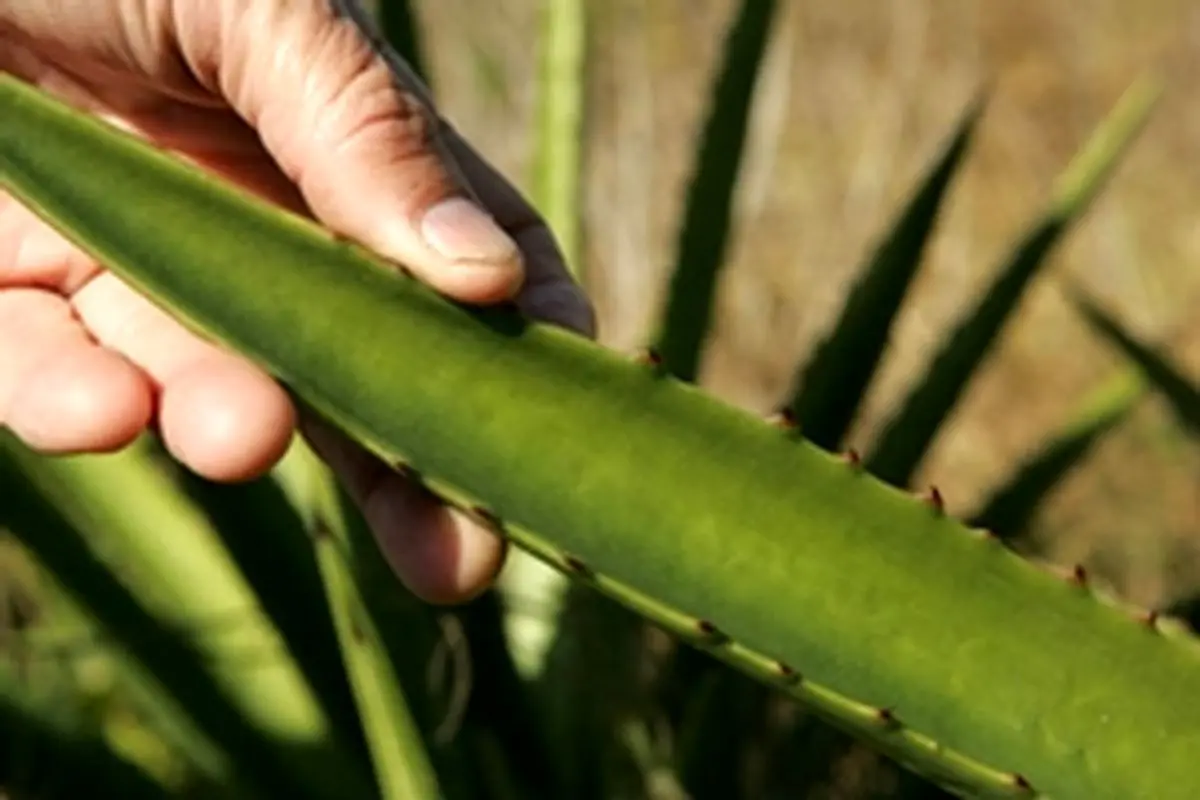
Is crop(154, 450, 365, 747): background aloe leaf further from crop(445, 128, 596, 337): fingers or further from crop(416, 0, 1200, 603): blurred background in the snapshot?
crop(416, 0, 1200, 603): blurred background

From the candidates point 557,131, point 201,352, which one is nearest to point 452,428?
point 201,352

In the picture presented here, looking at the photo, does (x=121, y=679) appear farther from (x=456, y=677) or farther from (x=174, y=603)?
(x=456, y=677)

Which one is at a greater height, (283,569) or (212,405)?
(212,405)

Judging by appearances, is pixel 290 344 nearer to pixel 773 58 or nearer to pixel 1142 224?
pixel 1142 224

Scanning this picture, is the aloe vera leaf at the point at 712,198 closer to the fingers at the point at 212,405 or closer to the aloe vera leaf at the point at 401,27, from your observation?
the aloe vera leaf at the point at 401,27

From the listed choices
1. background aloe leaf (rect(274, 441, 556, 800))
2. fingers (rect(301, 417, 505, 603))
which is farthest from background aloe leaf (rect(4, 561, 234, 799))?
fingers (rect(301, 417, 505, 603))

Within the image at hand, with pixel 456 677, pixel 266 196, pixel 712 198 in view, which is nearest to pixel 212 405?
pixel 266 196
